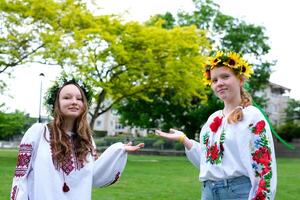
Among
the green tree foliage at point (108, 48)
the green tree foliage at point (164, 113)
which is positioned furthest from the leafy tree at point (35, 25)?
the green tree foliage at point (164, 113)

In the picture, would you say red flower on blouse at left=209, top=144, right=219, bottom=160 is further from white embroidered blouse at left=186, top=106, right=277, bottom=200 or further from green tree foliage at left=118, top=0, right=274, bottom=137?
green tree foliage at left=118, top=0, right=274, bottom=137

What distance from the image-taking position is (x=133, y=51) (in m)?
25.3

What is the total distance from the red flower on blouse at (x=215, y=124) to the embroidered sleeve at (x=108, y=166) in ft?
2.34

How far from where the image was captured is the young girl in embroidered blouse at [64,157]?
10.9 ft

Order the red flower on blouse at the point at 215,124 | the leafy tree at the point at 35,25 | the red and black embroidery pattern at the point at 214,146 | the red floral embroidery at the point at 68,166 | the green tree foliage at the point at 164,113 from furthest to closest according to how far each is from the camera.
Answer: the green tree foliage at the point at 164,113
the leafy tree at the point at 35,25
the red floral embroidery at the point at 68,166
the red flower on blouse at the point at 215,124
the red and black embroidery pattern at the point at 214,146

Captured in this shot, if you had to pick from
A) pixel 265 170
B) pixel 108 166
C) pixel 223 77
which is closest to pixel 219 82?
pixel 223 77

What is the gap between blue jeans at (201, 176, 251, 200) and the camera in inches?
119

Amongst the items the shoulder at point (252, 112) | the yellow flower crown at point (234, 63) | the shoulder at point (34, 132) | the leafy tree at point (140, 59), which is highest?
the leafy tree at point (140, 59)

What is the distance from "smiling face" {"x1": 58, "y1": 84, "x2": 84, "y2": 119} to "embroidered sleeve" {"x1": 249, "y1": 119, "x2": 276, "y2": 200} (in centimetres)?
126

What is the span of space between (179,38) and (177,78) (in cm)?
A: 214

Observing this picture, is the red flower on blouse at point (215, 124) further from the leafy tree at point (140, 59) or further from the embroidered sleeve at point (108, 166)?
the leafy tree at point (140, 59)

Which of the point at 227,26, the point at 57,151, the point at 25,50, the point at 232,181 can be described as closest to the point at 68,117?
the point at 57,151

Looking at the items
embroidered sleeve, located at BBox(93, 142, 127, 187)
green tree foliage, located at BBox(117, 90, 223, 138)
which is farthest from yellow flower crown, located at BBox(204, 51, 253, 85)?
green tree foliage, located at BBox(117, 90, 223, 138)

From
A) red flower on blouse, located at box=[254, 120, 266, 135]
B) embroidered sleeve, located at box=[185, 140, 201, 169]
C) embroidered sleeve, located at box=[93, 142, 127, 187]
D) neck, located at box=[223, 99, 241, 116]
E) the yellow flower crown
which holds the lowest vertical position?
embroidered sleeve, located at box=[93, 142, 127, 187]
